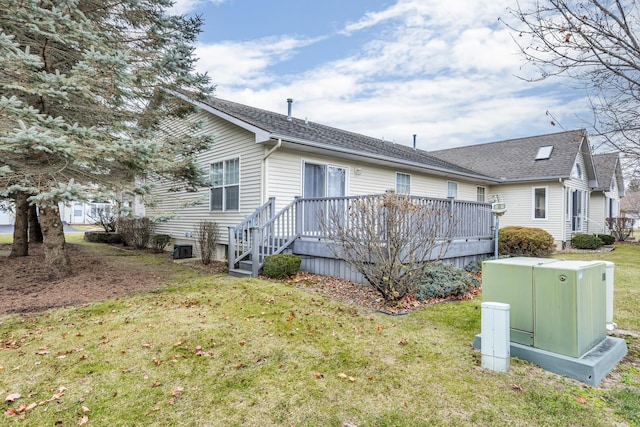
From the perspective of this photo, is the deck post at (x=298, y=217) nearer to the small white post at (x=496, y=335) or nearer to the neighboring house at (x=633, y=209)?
the small white post at (x=496, y=335)

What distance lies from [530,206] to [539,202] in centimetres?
42

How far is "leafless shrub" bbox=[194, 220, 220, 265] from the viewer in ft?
31.9

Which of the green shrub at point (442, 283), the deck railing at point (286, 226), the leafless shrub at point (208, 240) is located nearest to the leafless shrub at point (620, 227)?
the deck railing at point (286, 226)

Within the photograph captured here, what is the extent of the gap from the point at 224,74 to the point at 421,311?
11.6 metres

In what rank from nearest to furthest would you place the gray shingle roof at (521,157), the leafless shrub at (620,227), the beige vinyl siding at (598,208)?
the gray shingle roof at (521,157) < the leafless shrub at (620,227) < the beige vinyl siding at (598,208)

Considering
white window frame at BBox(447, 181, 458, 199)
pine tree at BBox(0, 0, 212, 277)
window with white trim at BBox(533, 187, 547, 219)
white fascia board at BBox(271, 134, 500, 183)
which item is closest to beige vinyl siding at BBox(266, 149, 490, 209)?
white window frame at BBox(447, 181, 458, 199)

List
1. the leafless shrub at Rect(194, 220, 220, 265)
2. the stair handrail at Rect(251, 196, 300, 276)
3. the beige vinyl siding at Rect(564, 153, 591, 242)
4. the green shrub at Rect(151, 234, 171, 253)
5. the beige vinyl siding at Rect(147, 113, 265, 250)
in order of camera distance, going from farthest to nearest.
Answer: the beige vinyl siding at Rect(564, 153, 591, 242) → the green shrub at Rect(151, 234, 171, 253) → the leafless shrub at Rect(194, 220, 220, 265) → the beige vinyl siding at Rect(147, 113, 265, 250) → the stair handrail at Rect(251, 196, 300, 276)

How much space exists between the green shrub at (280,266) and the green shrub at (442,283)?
2.68 meters

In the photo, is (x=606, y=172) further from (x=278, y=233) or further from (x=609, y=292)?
(x=278, y=233)

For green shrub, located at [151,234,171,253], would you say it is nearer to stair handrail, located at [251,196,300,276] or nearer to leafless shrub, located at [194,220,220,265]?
leafless shrub, located at [194,220,220,265]

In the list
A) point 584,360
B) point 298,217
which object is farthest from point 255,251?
point 584,360

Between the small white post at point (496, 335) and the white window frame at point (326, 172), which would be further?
the white window frame at point (326, 172)

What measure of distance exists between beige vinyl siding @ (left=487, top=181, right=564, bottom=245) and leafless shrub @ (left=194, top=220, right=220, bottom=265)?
13352mm

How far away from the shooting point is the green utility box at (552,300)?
3.17m
